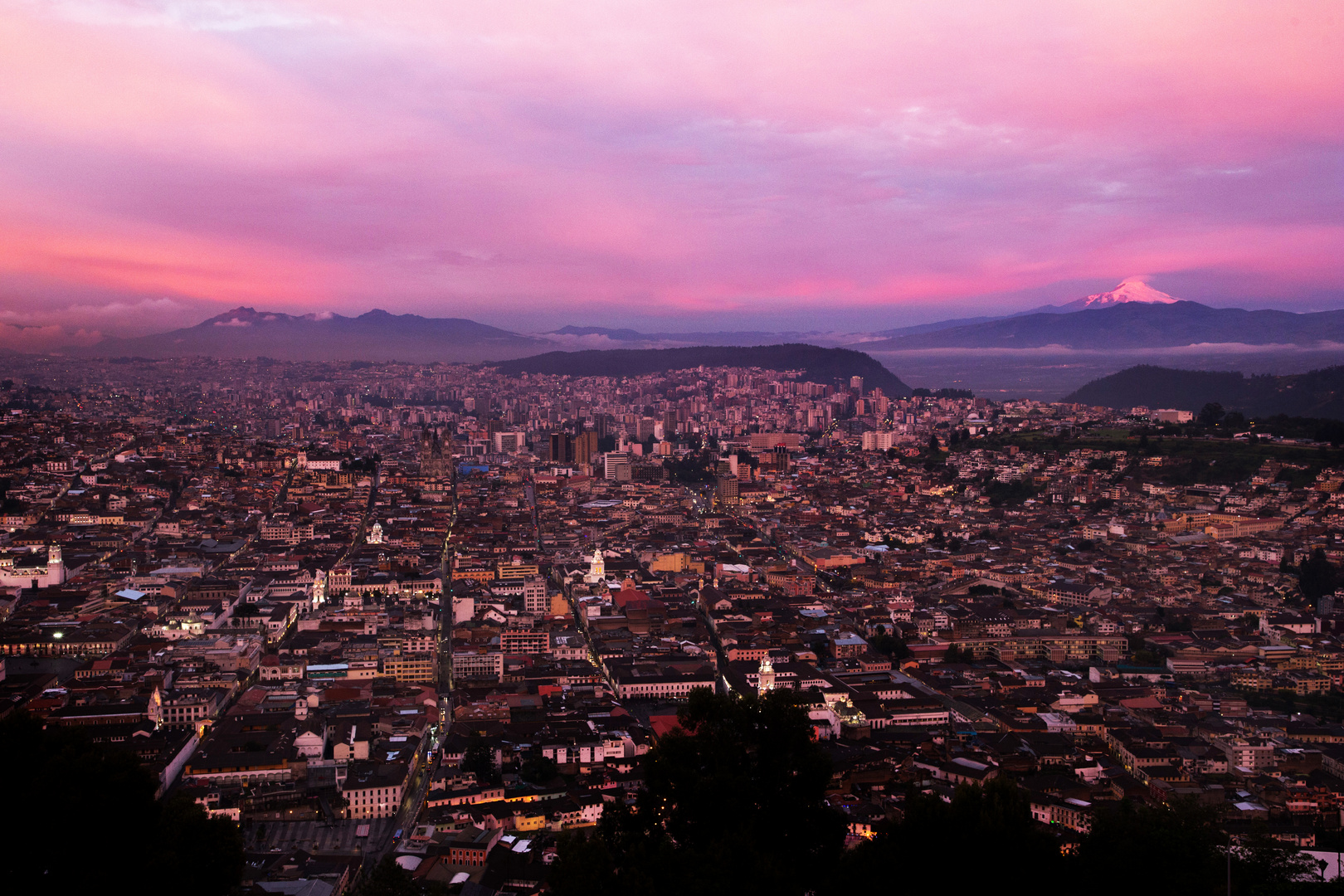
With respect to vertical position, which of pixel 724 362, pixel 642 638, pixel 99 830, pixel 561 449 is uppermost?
pixel 724 362

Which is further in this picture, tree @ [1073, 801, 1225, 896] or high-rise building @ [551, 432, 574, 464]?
high-rise building @ [551, 432, 574, 464]

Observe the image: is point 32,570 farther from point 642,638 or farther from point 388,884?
point 388,884

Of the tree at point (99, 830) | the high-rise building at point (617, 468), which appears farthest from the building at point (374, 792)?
the high-rise building at point (617, 468)

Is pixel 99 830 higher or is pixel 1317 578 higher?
pixel 99 830

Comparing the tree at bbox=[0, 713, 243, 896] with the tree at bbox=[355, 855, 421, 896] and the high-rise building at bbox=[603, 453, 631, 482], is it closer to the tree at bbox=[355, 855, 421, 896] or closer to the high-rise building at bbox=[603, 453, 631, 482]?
the tree at bbox=[355, 855, 421, 896]

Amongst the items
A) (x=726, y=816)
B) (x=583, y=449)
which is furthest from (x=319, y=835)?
(x=583, y=449)

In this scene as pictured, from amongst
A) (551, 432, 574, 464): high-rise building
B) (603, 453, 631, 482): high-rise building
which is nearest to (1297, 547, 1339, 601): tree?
(603, 453, 631, 482): high-rise building
